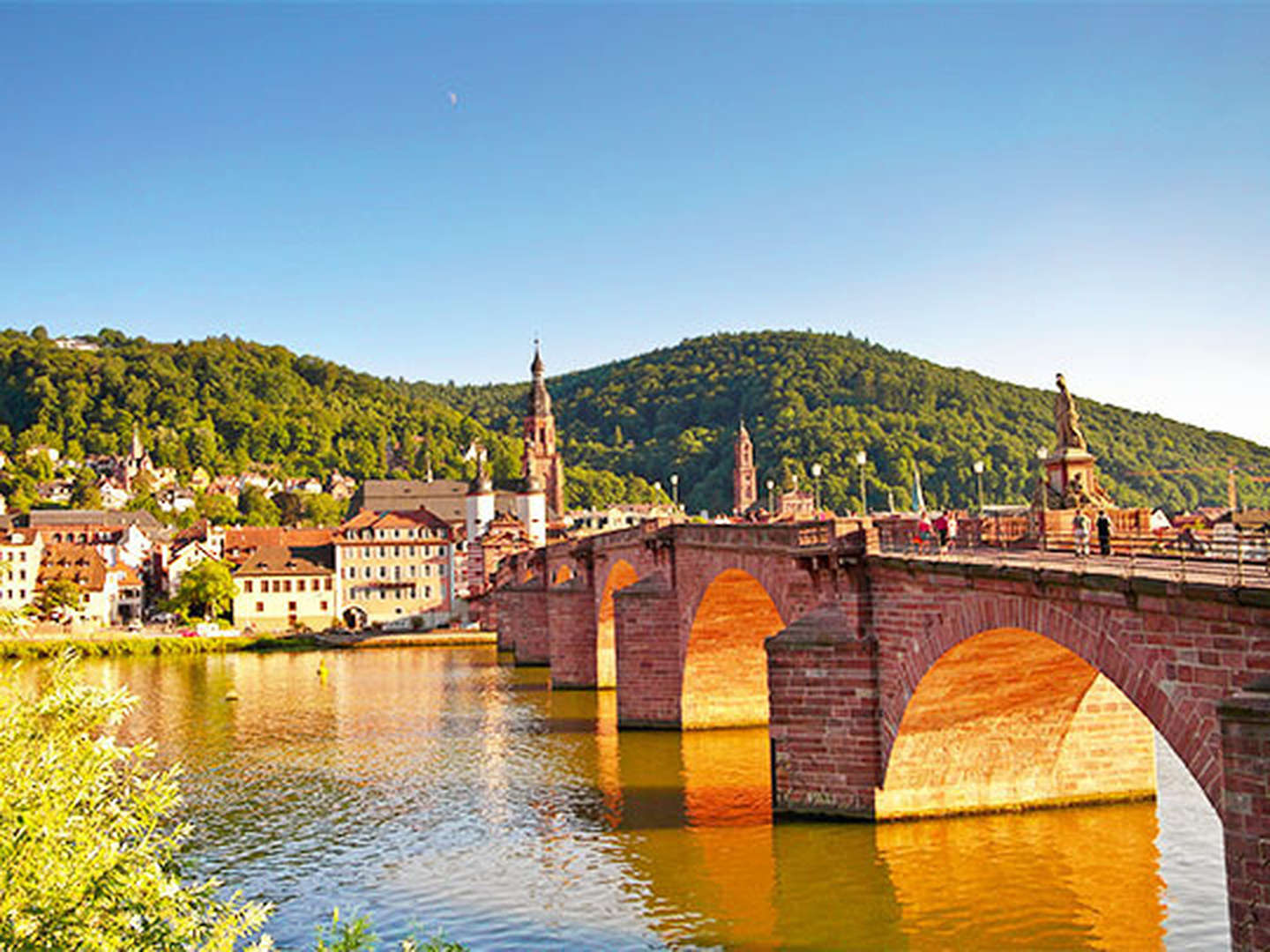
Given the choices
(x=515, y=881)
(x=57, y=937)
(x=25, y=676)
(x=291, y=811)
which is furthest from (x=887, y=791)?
(x=25, y=676)

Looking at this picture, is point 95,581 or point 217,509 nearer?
point 95,581

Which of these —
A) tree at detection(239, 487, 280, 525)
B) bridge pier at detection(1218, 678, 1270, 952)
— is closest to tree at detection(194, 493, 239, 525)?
tree at detection(239, 487, 280, 525)

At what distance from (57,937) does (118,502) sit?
16961 centimetres

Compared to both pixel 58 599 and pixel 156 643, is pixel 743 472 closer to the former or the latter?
pixel 58 599

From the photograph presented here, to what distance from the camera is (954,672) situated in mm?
22031

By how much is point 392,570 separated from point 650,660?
66625 mm

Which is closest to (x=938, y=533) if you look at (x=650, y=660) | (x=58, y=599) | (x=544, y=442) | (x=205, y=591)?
(x=650, y=660)

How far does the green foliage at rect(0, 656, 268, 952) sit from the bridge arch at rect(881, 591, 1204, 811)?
10221 millimetres

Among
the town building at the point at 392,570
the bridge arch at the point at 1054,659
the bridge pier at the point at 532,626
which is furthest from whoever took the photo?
the town building at the point at 392,570

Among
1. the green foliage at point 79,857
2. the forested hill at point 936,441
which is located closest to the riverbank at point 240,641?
the forested hill at point 936,441

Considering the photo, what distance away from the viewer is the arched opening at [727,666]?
37188 mm

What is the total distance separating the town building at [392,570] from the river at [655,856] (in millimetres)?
64034

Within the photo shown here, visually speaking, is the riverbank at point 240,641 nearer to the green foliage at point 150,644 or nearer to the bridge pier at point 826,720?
the green foliage at point 150,644

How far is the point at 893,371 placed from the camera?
18400 centimetres
